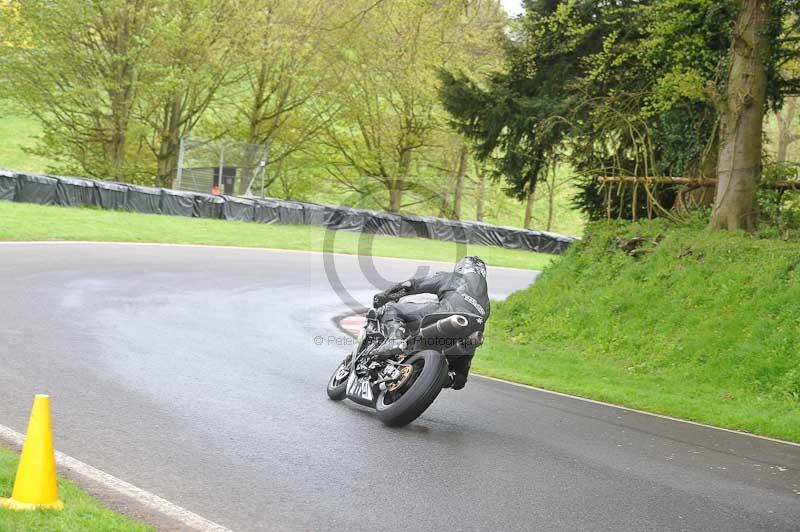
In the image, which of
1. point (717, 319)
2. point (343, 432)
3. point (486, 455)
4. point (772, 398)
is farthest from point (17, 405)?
point (717, 319)

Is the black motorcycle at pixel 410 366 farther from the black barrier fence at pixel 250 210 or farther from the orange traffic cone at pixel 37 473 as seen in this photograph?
the black barrier fence at pixel 250 210

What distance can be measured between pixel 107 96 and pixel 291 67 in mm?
10870

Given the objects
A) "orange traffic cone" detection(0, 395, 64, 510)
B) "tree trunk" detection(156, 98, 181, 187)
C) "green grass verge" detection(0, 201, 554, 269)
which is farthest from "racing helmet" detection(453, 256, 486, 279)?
"tree trunk" detection(156, 98, 181, 187)

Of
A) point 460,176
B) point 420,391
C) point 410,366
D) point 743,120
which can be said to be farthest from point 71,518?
point 460,176

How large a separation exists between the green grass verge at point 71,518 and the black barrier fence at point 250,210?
28.9 metres

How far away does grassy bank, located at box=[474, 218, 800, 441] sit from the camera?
37.6 ft

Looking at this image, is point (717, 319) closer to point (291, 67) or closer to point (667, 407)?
point (667, 407)

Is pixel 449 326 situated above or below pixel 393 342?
above

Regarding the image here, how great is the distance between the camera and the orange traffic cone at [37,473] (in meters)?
4.95

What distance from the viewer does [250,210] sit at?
3919 centimetres

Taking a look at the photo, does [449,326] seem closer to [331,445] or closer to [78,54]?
[331,445]

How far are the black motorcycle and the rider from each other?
9 cm

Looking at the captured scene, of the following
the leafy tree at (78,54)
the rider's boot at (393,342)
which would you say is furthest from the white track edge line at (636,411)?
the leafy tree at (78,54)

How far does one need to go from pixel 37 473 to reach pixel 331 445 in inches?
105
